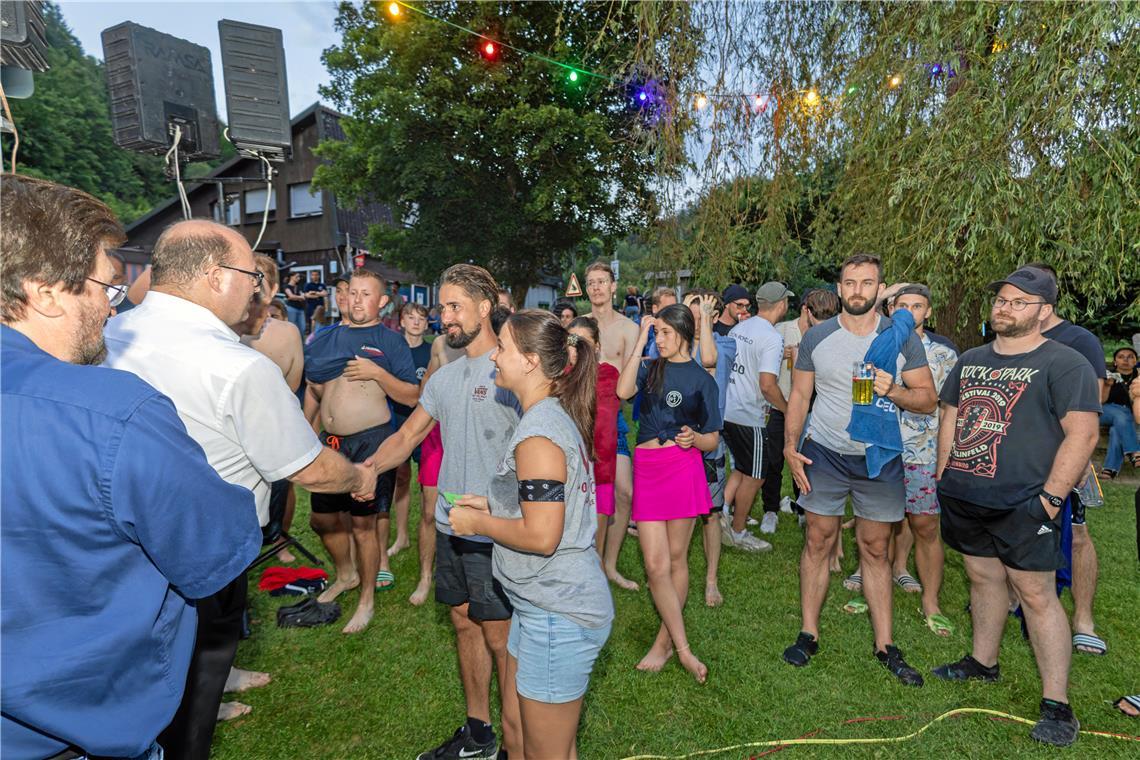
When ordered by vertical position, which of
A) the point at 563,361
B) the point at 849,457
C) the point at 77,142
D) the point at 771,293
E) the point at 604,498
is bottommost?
the point at 604,498

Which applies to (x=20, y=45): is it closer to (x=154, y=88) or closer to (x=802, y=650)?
(x=154, y=88)

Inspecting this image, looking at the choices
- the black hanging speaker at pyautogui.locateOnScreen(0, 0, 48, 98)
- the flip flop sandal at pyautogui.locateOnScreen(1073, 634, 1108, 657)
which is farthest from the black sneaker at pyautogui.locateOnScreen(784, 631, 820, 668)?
the black hanging speaker at pyautogui.locateOnScreen(0, 0, 48, 98)

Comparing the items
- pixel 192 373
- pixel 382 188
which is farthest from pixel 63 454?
pixel 382 188

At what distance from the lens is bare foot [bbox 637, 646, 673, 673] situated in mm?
3685

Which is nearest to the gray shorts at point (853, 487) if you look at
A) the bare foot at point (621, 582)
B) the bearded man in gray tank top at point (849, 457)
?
the bearded man in gray tank top at point (849, 457)

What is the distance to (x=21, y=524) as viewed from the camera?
120 centimetres

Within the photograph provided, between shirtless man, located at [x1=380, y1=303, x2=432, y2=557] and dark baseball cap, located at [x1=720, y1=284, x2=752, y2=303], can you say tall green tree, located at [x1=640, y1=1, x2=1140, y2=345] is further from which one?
shirtless man, located at [x1=380, y1=303, x2=432, y2=557]

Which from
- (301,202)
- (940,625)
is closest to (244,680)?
(940,625)

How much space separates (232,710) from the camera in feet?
10.9

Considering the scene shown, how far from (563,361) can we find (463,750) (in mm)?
2018

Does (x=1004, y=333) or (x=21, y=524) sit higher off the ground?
(x=1004, y=333)

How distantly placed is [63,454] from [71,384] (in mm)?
140

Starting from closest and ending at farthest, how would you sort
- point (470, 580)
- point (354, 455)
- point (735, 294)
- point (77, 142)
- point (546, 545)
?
1. point (546, 545)
2. point (470, 580)
3. point (354, 455)
4. point (735, 294)
5. point (77, 142)

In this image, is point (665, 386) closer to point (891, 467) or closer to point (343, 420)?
point (891, 467)
